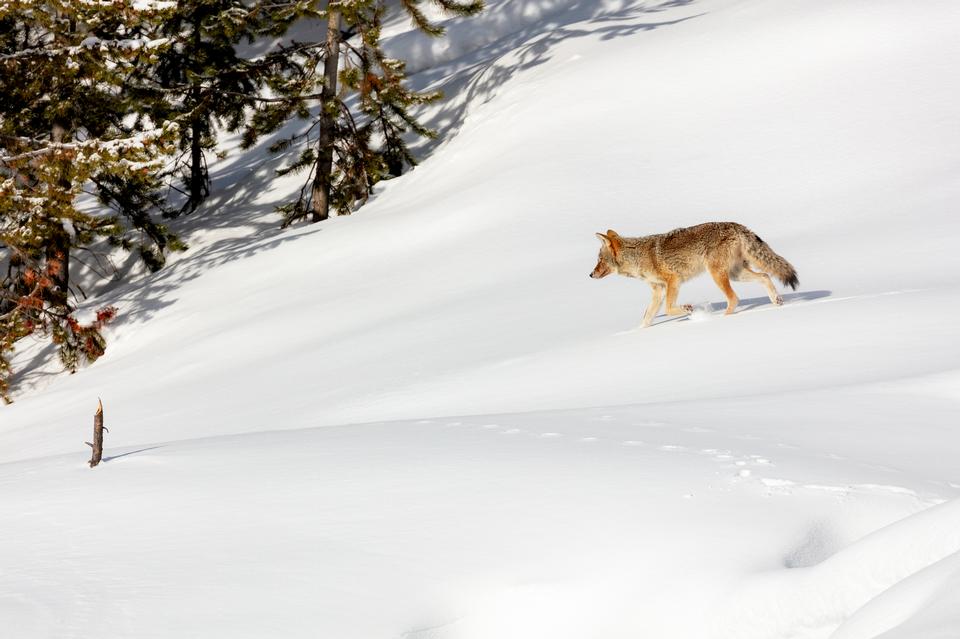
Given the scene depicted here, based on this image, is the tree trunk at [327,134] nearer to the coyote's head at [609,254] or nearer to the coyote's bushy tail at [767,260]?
the coyote's head at [609,254]

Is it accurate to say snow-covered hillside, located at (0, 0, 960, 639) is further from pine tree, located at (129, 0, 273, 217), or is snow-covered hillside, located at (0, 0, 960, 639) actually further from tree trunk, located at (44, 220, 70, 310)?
pine tree, located at (129, 0, 273, 217)

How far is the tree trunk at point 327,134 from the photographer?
2205cm

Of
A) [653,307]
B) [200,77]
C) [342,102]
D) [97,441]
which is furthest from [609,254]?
[200,77]

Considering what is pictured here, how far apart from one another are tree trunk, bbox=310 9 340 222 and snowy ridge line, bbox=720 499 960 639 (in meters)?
19.7

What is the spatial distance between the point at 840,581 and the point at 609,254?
25.3ft

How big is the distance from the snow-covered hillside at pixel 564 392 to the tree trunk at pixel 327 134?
133 cm

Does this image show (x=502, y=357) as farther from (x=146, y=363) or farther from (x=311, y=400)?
(x=146, y=363)

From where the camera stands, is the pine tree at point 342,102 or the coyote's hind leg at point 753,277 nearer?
the coyote's hind leg at point 753,277

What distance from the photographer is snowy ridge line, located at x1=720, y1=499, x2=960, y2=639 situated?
3146 mm

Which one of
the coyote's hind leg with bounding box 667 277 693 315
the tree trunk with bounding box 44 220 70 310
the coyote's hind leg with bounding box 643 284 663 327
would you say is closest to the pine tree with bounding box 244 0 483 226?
the tree trunk with bounding box 44 220 70 310

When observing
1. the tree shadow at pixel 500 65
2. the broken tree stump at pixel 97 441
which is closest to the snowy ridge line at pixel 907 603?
the broken tree stump at pixel 97 441

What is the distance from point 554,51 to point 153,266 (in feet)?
39.4

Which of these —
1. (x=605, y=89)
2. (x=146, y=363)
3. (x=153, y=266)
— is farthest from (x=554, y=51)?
(x=146, y=363)

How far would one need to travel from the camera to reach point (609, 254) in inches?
423
